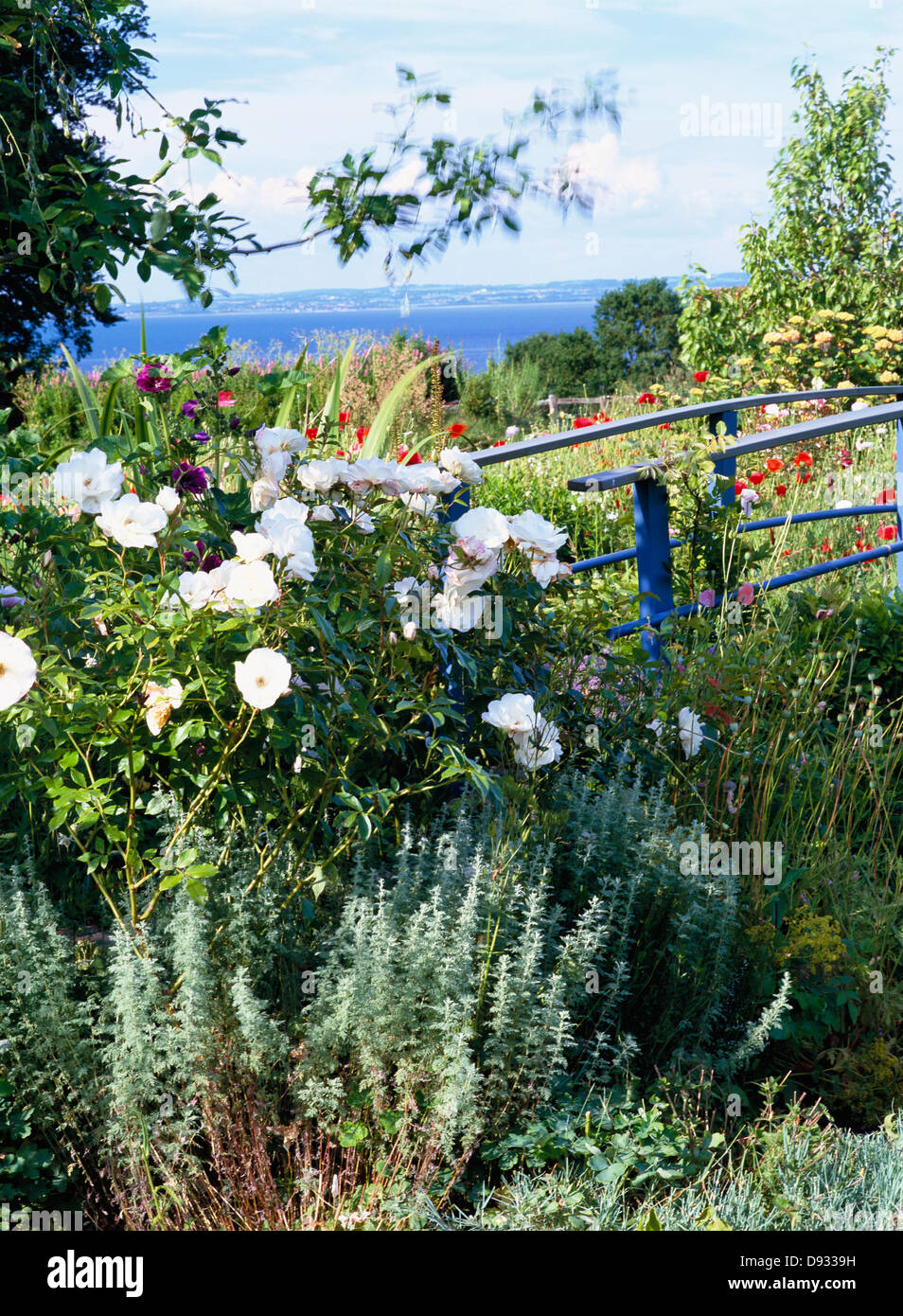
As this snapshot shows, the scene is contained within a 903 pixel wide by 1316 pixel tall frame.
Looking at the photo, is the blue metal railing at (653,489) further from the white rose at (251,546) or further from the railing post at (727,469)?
the white rose at (251,546)

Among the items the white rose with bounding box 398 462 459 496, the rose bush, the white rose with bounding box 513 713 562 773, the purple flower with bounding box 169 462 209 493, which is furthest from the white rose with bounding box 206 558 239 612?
the white rose with bounding box 513 713 562 773

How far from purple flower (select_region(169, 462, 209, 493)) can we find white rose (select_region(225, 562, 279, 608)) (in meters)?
0.59

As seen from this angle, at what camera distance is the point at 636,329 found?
747 inches

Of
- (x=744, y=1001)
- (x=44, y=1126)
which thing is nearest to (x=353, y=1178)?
(x=44, y=1126)

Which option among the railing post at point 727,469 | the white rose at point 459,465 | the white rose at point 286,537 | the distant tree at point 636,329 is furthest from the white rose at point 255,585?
the distant tree at point 636,329

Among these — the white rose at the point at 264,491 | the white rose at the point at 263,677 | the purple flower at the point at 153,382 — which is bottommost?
the white rose at the point at 263,677

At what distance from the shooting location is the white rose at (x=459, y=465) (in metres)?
2.83

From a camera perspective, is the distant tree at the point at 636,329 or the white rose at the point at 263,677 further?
the distant tree at the point at 636,329

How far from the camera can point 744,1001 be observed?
273 centimetres

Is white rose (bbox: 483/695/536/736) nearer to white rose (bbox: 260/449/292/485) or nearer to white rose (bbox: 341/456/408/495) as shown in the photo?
white rose (bbox: 341/456/408/495)

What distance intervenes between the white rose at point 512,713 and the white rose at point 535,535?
1.29 feet

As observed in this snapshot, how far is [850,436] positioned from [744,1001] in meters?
7.70
